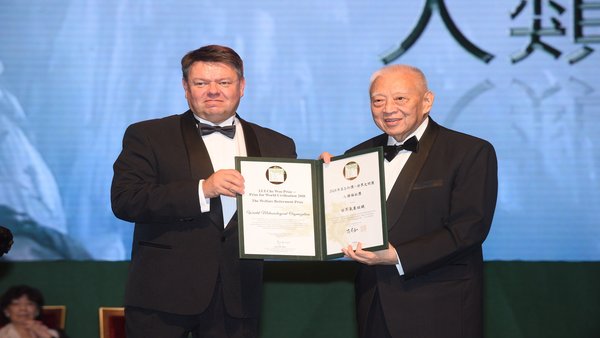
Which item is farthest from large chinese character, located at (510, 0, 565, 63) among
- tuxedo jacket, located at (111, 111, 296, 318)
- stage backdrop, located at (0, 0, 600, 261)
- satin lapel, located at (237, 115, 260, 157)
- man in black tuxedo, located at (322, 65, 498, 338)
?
tuxedo jacket, located at (111, 111, 296, 318)

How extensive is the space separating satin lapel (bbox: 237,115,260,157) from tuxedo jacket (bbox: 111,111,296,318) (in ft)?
0.53

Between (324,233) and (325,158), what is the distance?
0.82ft

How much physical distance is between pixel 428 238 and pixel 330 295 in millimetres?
1841

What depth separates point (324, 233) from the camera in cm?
311

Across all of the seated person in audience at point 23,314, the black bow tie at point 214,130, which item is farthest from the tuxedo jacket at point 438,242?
the seated person in audience at point 23,314

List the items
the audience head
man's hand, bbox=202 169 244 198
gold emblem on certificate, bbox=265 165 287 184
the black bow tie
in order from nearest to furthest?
man's hand, bbox=202 169 244 198 < gold emblem on certificate, bbox=265 165 287 184 < the black bow tie < the audience head

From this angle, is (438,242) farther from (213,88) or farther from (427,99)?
(213,88)

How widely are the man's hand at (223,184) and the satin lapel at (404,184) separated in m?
0.50

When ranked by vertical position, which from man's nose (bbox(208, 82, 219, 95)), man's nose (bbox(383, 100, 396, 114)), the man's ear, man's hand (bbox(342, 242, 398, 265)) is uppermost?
man's nose (bbox(208, 82, 219, 95))

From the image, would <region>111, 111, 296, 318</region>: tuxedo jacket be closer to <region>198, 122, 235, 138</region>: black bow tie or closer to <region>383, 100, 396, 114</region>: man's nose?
<region>198, 122, 235, 138</region>: black bow tie

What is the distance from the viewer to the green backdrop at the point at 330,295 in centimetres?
471

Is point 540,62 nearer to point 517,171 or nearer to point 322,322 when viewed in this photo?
point 517,171

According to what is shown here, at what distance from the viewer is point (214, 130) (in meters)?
3.20

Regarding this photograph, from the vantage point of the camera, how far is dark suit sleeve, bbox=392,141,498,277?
299cm
